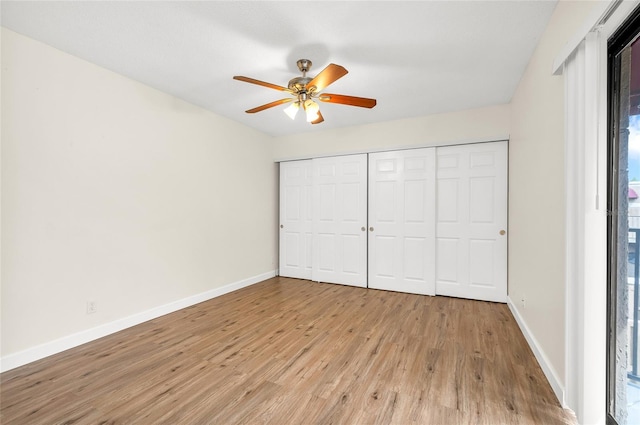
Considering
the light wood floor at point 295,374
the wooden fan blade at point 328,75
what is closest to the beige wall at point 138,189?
the light wood floor at point 295,374

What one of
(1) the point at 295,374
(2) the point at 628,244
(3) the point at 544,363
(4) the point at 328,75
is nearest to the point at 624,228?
(2) the point at 628,244

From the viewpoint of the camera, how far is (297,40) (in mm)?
2154

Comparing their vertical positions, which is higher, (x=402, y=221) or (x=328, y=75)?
(x=328, y=75)

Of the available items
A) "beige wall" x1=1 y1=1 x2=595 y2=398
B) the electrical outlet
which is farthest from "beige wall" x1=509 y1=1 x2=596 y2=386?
the electrical outlet

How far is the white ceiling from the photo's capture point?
185cm

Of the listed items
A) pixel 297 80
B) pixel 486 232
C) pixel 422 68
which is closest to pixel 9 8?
pixel 297 80

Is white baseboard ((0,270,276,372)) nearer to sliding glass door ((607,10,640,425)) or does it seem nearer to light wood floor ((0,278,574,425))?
light wood floor ((0,278,574,425))

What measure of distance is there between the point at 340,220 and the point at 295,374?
278cm

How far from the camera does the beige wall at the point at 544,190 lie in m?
1.71

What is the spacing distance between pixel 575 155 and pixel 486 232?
2.30m

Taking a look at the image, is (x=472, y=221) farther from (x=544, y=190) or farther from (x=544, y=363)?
(x=544, y=363)

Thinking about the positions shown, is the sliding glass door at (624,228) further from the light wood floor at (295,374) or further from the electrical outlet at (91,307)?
the electrical outlet at (91,307)

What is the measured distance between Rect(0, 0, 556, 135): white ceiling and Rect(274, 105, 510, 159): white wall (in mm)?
516

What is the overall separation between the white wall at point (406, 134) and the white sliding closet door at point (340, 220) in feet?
0.76
